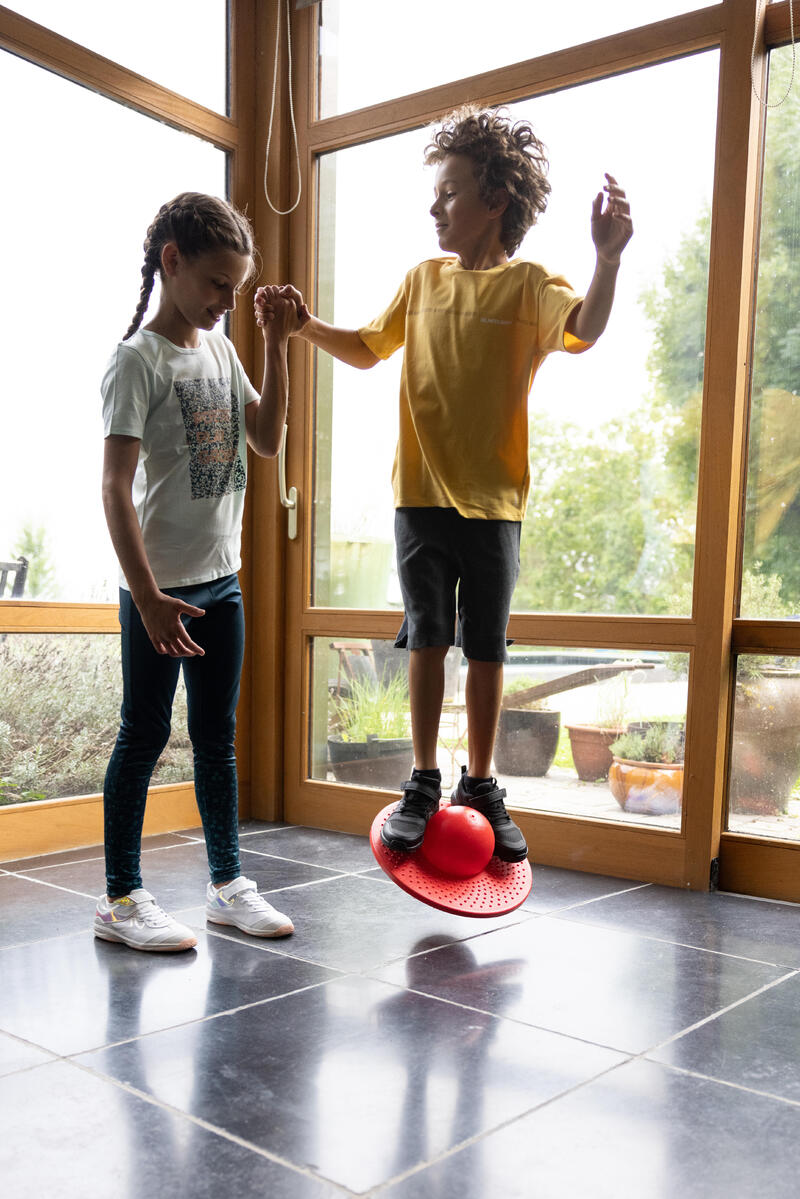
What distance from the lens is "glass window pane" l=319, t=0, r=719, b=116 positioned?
2619 millimetres

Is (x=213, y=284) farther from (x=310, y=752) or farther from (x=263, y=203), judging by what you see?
(x=310, y=752)

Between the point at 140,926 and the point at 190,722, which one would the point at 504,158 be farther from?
the point at 140,926

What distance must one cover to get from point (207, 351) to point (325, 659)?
4.17ft

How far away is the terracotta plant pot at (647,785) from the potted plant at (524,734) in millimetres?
174

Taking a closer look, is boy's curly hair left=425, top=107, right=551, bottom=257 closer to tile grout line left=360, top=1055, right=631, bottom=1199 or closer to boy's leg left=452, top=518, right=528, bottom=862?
boy's leg left=452, top=518, right=528, bottom=862

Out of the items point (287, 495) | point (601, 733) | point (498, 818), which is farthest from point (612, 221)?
point (287, 495)

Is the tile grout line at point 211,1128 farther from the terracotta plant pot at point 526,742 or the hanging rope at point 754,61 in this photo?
the hanging rope at point 754,61

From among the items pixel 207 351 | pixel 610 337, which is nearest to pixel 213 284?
pixel 207 351

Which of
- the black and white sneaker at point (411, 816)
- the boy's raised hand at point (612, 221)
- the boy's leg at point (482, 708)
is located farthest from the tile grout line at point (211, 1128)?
the boy's raised hand at point (612, 221)

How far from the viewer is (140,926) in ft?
6.34

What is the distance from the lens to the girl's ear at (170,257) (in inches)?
75.5

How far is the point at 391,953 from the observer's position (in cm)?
194

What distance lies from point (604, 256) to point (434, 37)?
4.69ft

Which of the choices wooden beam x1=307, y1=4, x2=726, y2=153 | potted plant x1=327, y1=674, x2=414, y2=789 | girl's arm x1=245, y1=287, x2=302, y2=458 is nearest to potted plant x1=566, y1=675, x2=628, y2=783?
potted plant x1=327, y1=674, x2=414, y2=789
